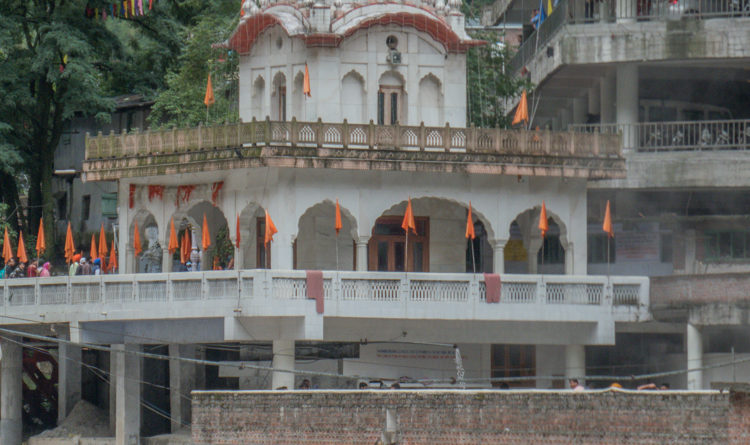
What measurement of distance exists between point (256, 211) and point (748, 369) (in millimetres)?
13803

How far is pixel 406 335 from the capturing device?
50531 mm

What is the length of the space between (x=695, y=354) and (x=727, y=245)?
25.2 ft

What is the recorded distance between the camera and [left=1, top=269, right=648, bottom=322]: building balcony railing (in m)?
48.3

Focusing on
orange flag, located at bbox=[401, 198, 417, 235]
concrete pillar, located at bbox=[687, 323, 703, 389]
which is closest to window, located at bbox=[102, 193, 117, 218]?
orange flag, located at bbox=[401, 198, 417, 235]

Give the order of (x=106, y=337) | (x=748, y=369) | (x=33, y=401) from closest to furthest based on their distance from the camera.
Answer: (x=748, y=369) < (x=106, y=337) < (x=33, y=401)

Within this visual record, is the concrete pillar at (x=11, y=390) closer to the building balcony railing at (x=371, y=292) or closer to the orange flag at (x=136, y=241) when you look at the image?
the orange flag at (x=136, y=241)

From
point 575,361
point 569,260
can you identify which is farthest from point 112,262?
point 575,361

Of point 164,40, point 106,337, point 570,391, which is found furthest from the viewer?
point 164,40

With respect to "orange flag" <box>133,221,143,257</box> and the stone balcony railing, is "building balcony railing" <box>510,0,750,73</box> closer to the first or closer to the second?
the stone balcony railing

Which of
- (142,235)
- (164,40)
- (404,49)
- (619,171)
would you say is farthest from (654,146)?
(164,40)

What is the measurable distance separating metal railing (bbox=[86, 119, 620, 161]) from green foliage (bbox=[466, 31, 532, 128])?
5.92 metres

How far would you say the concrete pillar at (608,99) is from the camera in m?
56.3

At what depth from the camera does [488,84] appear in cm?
5812

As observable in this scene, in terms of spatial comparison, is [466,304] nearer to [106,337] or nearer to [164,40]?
[106,337]
